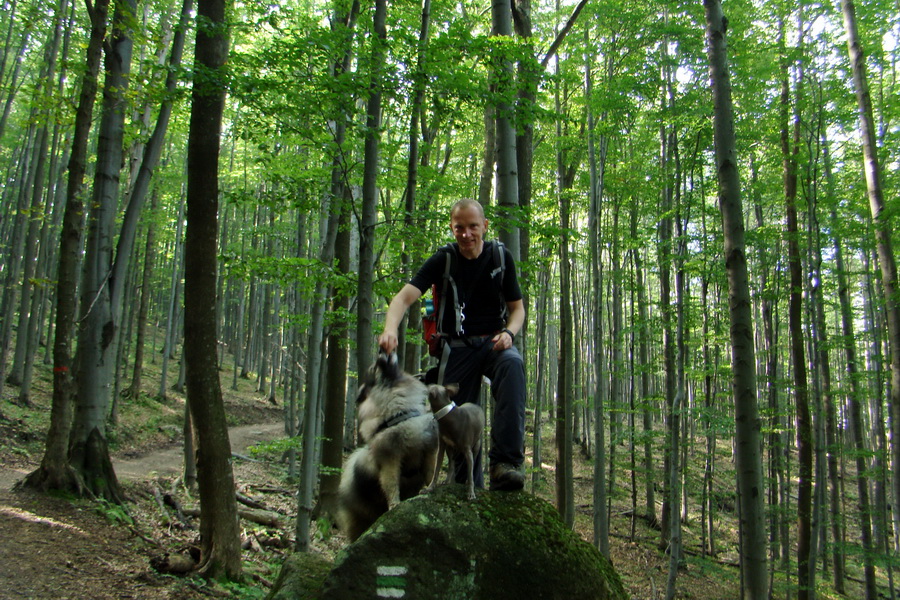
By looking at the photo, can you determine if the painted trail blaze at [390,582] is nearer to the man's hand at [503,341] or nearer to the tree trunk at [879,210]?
the man's hand at [503,341]

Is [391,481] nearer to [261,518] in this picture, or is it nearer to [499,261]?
[499,261]

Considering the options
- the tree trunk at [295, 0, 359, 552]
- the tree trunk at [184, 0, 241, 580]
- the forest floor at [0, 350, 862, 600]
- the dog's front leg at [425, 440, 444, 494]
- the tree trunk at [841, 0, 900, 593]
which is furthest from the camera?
the tree trunk at [841, 0, 900, 593]

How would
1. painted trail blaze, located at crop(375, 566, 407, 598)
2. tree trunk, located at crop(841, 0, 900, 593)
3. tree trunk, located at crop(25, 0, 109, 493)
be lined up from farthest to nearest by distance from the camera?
1. tree trunk, located at crop(841, 0, 900, 593)
2. tree trunk, located at crop(25, 0, 109, 493)
3. painted trail blaze, located at crop(375, 566, 407, 598)

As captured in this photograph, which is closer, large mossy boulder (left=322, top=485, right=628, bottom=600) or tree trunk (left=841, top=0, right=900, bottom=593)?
large mossy boulder (left=322, top=485, right=628, bottom=600)

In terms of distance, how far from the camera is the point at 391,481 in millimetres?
3205

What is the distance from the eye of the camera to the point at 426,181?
10352 mm

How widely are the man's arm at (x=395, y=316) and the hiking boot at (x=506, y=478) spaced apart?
3.33 feet

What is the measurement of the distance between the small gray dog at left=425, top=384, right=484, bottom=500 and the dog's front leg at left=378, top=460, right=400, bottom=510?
7.5 inches

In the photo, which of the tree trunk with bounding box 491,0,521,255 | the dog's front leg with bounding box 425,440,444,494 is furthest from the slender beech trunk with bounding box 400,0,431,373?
the dog's front leg with bounding box 425,440,444,494

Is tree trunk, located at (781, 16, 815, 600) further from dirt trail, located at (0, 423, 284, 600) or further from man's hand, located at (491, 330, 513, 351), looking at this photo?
dirt trail, located at (0, 423, 284, 600)

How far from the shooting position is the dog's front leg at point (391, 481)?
313 cm

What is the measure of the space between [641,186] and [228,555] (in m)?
11.3

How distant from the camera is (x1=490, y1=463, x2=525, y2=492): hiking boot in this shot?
129 inches

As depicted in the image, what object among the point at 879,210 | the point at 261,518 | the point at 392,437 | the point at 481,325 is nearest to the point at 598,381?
the point at 879,210
